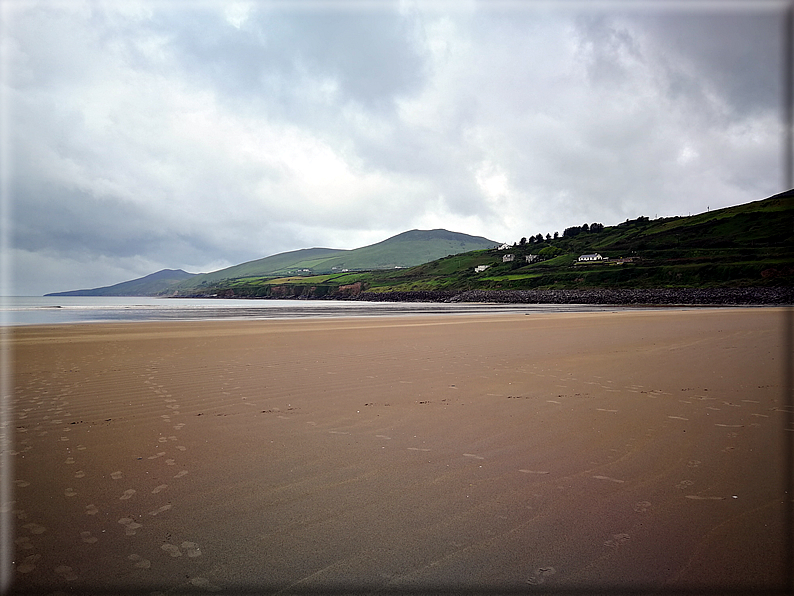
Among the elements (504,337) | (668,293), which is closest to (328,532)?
(504,337)

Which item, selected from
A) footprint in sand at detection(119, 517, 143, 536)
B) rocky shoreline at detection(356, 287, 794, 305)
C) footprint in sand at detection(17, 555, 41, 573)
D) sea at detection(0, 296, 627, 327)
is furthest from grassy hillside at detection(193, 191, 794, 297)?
footprint in sand at detection(17, 555, 41, 573)

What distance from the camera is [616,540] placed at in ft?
11.1

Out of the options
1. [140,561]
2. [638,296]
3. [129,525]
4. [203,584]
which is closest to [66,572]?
[140,561]

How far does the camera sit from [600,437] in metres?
5.65

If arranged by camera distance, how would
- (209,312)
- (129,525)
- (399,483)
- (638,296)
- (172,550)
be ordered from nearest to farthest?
(172,550) < (129,525) < (399,483) < (209,312) < (638,296)

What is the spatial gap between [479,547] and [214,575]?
1913 millimetres

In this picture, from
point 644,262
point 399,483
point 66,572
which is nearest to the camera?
point 66,572

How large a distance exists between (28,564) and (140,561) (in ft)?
2.56

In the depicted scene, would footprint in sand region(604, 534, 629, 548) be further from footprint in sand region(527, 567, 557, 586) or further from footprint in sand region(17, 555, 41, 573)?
footprint in sand region(17, 555, 41, 573)

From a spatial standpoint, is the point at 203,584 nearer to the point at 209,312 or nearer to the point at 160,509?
the point at 160,509

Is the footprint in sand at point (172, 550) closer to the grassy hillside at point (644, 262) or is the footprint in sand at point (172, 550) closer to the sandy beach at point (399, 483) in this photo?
the sandy beach at point (399, 483)

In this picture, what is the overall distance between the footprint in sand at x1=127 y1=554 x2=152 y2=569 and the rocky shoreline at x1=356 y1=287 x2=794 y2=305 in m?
65.1

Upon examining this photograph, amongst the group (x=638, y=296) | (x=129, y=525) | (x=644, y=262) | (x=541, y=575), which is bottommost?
(x=541, y=575)

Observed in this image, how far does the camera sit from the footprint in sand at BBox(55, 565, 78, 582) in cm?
300
